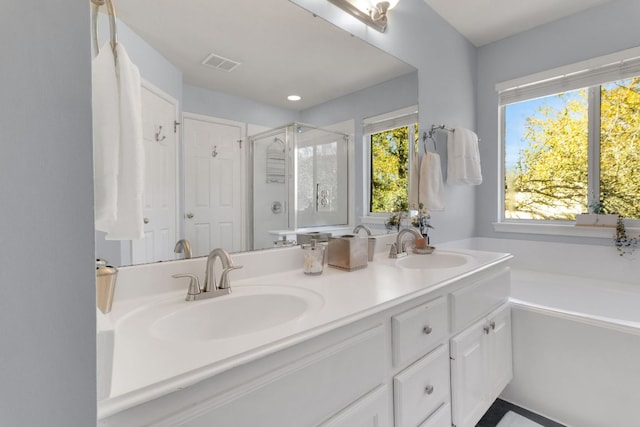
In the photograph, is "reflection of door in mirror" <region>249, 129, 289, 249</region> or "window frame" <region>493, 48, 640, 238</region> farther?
"window frame" <region>493, 48, 640, 238</region>

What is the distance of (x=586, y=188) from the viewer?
2207mm

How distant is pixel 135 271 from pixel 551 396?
6.78 ft

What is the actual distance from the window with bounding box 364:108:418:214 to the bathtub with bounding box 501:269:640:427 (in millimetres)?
902

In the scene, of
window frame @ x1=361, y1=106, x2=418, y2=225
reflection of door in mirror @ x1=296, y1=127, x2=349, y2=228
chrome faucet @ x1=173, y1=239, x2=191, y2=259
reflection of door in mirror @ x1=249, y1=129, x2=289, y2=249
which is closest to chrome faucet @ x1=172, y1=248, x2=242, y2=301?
chrome faucet @ x1=173, y1=239, x2=191, y2=259

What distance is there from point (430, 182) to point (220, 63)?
4.54 feet

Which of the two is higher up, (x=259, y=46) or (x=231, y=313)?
(x=259, y=46)

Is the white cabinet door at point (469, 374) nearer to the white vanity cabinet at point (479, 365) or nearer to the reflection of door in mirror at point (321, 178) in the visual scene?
the white vanity cabinet at point (479, 365)

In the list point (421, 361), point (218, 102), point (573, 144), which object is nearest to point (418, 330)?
point (421, 361)

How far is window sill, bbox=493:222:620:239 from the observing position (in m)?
2.06

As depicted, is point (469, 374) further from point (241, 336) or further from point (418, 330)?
point (241, 336)

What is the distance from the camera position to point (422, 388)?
39.9 inches

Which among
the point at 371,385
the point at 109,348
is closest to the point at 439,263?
the point at 371,385

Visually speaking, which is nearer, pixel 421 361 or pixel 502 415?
pixel 421 361

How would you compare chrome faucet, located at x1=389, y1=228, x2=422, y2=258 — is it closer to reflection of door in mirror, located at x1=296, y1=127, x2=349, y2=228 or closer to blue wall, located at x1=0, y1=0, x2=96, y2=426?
reflection of door in mirror, located at x1=296, y1=127, x2=349, y2=228
